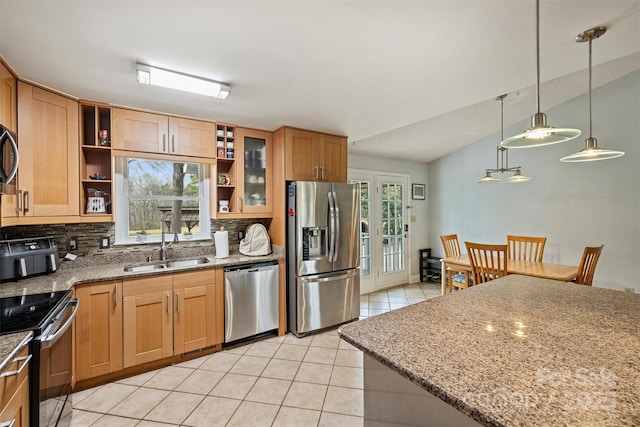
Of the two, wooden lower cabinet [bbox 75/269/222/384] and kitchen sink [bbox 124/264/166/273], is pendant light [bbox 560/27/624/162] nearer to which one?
wooden lower cabinet [bbox 75/269/222/384]

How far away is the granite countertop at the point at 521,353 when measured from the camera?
2.12ft

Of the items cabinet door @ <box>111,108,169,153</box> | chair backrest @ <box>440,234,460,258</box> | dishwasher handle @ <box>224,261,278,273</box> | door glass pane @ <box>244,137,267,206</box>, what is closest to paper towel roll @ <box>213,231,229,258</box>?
dishwasher handle @ <box>224,261,278,273</box>

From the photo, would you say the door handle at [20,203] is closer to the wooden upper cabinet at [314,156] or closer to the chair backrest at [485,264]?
the wooden upper cabinet at [314,156]

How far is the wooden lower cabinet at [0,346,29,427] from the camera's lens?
1007 mm

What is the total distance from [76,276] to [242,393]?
1.54 m

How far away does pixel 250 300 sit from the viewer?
2.78 meters

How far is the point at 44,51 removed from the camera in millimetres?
1615

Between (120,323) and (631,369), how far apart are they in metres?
2.86

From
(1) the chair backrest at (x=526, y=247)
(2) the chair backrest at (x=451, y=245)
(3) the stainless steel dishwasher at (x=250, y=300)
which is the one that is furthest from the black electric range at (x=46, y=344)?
(1) the chair backrest at (x=526, y=247)

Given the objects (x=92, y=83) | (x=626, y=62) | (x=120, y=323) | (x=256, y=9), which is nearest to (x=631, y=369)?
(x=256, y=9)

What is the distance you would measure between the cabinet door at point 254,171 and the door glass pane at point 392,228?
7.72 ft

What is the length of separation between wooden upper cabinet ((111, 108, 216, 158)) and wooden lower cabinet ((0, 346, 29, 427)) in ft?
5.84

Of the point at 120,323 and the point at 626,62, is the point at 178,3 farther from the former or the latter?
the point at 626,62

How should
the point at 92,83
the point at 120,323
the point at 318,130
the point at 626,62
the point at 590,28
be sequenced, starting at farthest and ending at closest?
the point at 318,130, the point at 626,62, the point at 120,323, the point at 92,83, the point at 590,28
